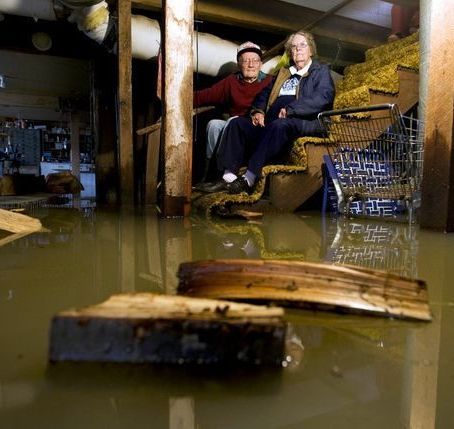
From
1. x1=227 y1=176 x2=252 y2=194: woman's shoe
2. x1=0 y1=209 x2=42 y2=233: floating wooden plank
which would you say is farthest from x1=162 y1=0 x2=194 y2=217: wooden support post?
x1=0 y1=209 x2=42 y2=233: floating wooden plank

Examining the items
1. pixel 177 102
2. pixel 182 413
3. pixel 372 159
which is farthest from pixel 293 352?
pixel 372 159

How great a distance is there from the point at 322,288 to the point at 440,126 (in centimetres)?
200

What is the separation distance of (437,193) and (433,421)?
2.21m

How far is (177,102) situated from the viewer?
3.12 meters

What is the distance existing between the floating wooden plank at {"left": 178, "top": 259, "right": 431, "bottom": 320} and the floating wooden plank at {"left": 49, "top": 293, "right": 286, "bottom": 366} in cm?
26

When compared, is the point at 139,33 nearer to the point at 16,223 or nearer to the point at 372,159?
the point at 372,159

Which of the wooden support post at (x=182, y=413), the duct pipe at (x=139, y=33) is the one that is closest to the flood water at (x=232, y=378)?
the wooden support post at (x=182, y=413)

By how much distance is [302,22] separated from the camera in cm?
571

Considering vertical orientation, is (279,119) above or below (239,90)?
below

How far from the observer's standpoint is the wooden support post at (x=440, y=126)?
7.84ft

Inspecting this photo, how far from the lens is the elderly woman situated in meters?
3.86

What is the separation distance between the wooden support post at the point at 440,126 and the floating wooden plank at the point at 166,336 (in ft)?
7.19

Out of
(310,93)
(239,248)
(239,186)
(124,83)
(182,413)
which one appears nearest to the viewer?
Answer: (182,413)

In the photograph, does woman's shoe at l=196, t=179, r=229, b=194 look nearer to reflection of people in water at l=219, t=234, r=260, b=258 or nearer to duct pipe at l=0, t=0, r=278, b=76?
reflection of people in water at l=219, t=234, r=260, b=258
